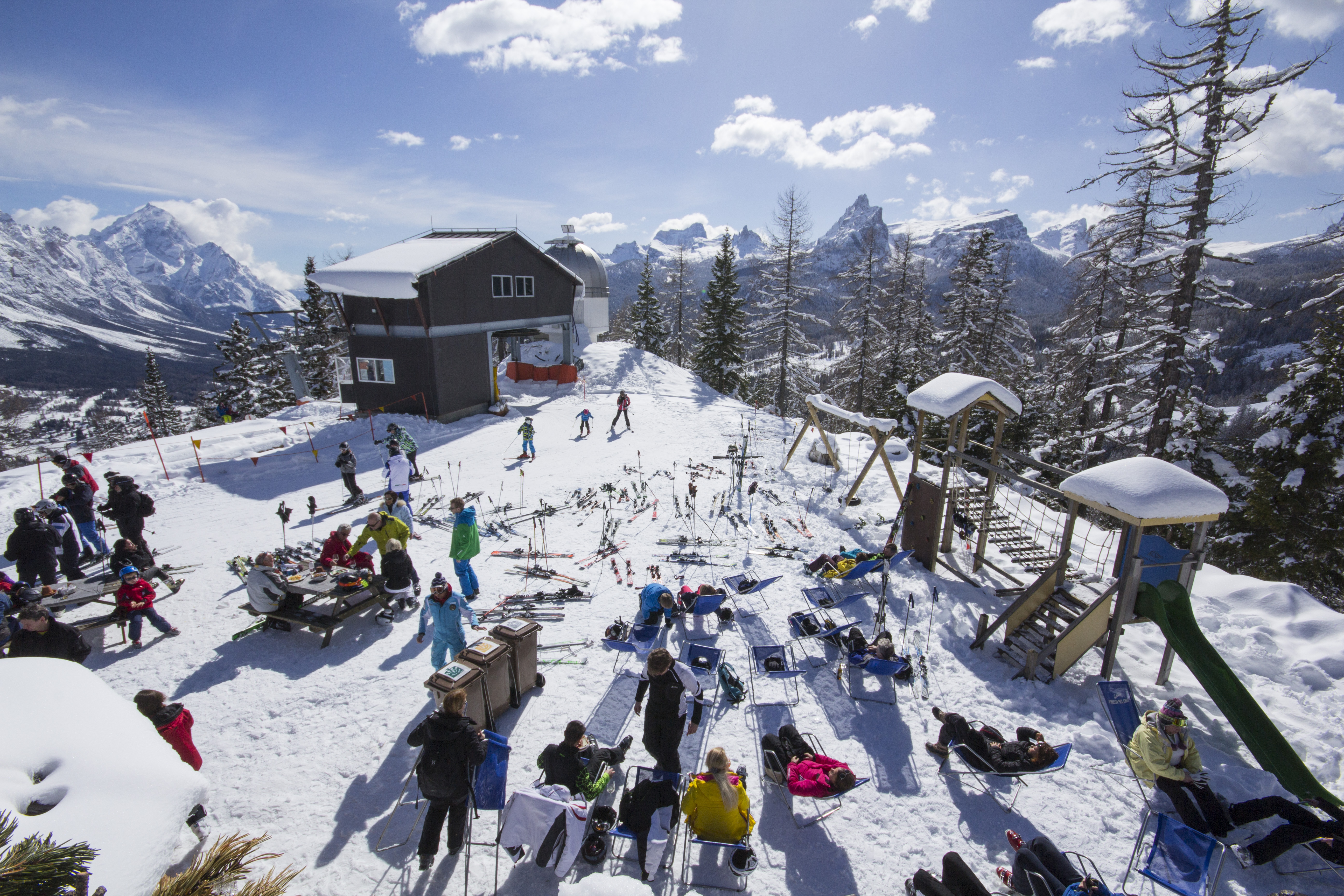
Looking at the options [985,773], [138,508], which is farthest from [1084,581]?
[138,508]

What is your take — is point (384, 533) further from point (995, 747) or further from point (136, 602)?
point (995, 747)

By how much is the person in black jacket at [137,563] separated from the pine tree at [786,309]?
98.1 feet

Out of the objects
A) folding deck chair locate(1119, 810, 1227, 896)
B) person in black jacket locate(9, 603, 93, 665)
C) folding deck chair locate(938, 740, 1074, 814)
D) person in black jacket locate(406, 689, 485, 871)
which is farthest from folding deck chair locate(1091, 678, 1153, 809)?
person in black jacket locate(9, 603, 93, 665)

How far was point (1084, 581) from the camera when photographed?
1030 cm

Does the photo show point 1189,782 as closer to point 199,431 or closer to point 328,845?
point 328,845

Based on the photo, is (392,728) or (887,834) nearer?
(887,834)

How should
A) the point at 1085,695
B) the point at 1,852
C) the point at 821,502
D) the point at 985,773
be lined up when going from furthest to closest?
the point at 821,502 < the point at 1085,695 < the point at 985,773 < the point at 1,852

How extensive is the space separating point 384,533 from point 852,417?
43.6 feet

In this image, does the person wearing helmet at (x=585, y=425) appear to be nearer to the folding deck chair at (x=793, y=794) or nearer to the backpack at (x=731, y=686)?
the backpack at (x=731, y=686)

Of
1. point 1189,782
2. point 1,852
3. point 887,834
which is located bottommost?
point 887,834

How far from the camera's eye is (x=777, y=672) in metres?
8.75

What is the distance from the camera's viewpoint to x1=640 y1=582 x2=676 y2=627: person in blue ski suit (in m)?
9.53

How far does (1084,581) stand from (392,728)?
11.8 metres

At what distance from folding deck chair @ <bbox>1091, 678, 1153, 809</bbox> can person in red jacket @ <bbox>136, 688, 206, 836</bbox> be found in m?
10.6
